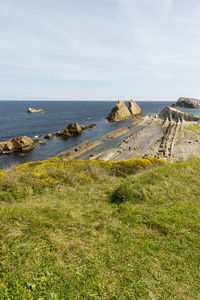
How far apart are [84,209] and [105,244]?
2.22m

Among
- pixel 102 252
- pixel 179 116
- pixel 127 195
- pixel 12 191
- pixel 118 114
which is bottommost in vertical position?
pixel 12 191

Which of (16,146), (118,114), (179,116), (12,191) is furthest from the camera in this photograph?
(118,114)

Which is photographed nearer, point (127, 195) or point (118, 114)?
point (127, 195)

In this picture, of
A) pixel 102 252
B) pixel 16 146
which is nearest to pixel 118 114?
pixel 16 146

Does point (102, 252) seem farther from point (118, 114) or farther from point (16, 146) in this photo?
point (118, 114)

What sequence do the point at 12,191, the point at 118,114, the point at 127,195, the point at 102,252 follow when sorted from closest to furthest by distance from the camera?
the point at 102,252, the point at 127,195, the point at 12,191, the point at 118,114

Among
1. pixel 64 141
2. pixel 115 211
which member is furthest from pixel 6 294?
pixel 64 141

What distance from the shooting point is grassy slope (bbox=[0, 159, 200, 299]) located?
3.24 metres

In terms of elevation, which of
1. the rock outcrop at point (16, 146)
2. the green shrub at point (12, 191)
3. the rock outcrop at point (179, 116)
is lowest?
the rock outcrop at point (16, 146)

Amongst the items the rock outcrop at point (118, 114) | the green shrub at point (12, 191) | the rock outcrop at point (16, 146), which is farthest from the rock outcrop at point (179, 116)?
the green shrub at point (12, 191)

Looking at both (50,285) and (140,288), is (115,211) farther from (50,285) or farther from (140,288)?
(50,285)

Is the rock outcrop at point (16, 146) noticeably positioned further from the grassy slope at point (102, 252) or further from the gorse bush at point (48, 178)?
the grassy slope at point (102, 252)

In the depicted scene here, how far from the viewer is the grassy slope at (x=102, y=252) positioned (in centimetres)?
324

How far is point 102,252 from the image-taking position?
13.7 feet
